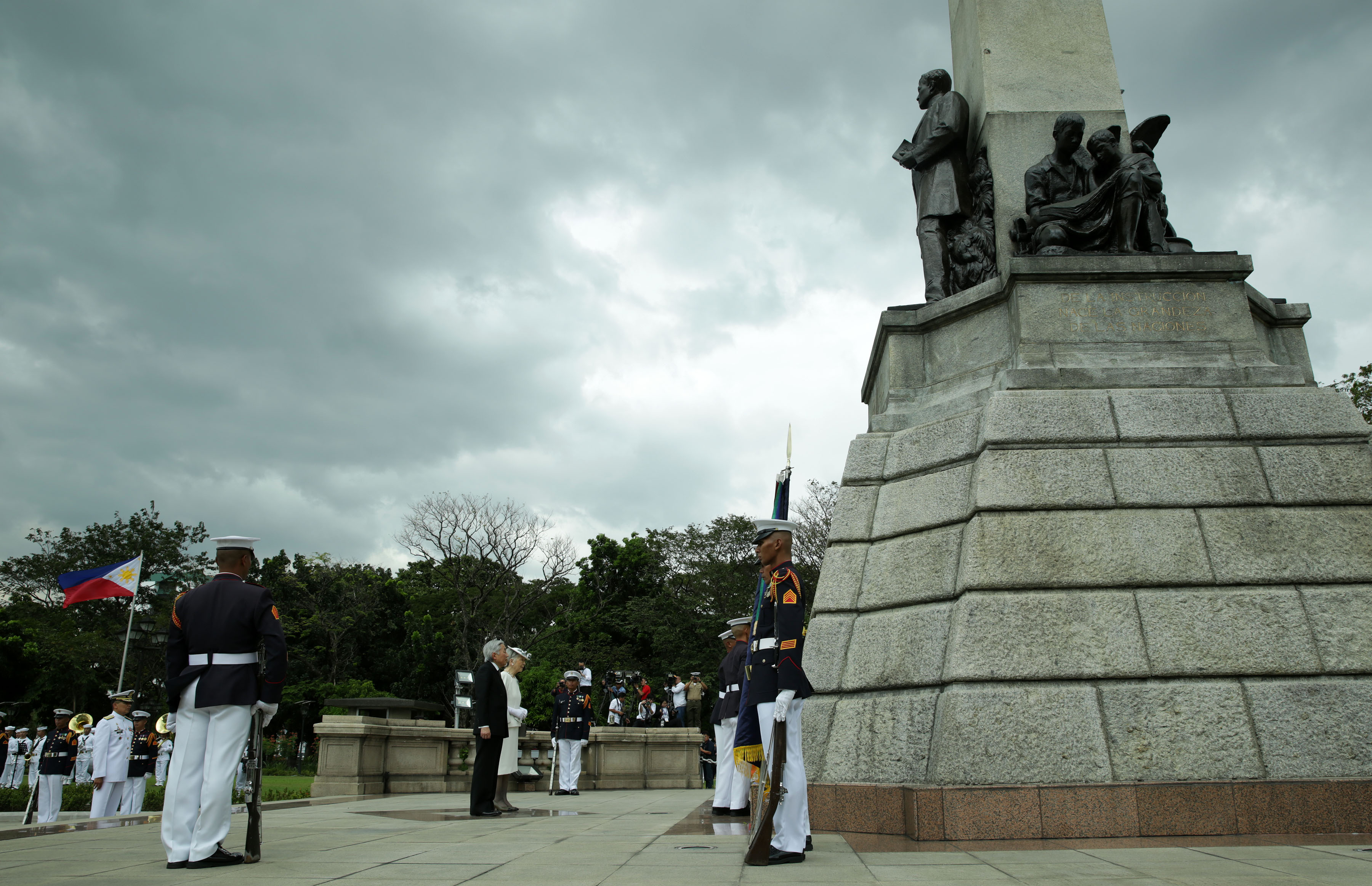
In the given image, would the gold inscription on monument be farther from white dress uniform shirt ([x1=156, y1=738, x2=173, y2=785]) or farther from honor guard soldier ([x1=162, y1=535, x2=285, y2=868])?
white dress uniform shirt ([x1=156, y1=738, x2=173, y2=785])

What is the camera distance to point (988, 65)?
9977 mm

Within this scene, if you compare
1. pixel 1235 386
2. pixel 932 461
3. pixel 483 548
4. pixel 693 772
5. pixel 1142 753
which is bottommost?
pixel 693 772

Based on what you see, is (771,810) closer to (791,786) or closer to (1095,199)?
(791,786)

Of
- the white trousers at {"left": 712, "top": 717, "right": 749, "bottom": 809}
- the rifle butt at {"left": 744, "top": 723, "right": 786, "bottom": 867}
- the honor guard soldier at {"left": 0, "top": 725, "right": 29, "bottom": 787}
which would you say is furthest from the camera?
the honor guard soldier at {"left": 0, "top": 725, "right": 29, "bottom": 787}

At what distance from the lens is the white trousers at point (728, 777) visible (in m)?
8.45

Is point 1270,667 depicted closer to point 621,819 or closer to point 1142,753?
point 1142,753

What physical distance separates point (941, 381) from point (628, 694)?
31.0 m

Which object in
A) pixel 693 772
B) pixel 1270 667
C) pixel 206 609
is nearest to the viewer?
→ pixel 206 609

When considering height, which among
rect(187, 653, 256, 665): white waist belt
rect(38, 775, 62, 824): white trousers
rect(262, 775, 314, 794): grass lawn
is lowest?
rect(262, 775, 314, 794): grass lawn

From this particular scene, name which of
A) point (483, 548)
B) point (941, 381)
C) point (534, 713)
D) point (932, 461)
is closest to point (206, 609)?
point (932, 461)

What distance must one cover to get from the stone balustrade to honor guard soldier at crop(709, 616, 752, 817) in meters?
6.21

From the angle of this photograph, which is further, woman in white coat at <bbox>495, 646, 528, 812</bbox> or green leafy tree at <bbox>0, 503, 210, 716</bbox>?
green leafy tree at <bbox>0, 503, 210, 716</bbox>

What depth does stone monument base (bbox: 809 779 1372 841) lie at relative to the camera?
18.4 ft

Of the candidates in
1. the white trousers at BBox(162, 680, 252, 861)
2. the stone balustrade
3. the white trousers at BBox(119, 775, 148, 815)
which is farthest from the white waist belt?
the white trousers at BBox(119, 775, 148, 815)
